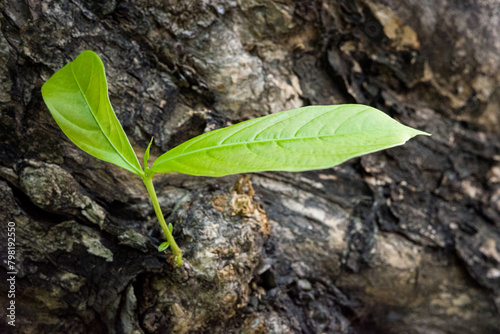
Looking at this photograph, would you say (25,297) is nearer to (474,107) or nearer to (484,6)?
(474,107)

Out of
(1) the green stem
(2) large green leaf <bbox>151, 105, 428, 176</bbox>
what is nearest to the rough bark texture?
(1) the green stem

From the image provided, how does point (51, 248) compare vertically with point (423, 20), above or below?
above

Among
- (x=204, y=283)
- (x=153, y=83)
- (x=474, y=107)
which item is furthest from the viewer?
(x=474, y=107)

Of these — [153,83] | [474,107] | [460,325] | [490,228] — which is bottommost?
[460,325]

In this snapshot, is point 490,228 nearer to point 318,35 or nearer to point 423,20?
point 423,20

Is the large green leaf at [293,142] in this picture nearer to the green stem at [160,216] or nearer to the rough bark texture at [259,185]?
the green stem at [160,216]

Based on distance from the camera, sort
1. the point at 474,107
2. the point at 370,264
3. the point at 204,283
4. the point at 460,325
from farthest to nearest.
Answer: the point at 474,107 < the point at 460,325 < the point at 370,264 < the point at 204,283

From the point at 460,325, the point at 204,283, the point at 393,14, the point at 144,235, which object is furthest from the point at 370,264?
the point at 393,14

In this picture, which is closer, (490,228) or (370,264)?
(370,264)

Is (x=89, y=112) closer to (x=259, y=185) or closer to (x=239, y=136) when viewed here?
(x=239, y=136)
